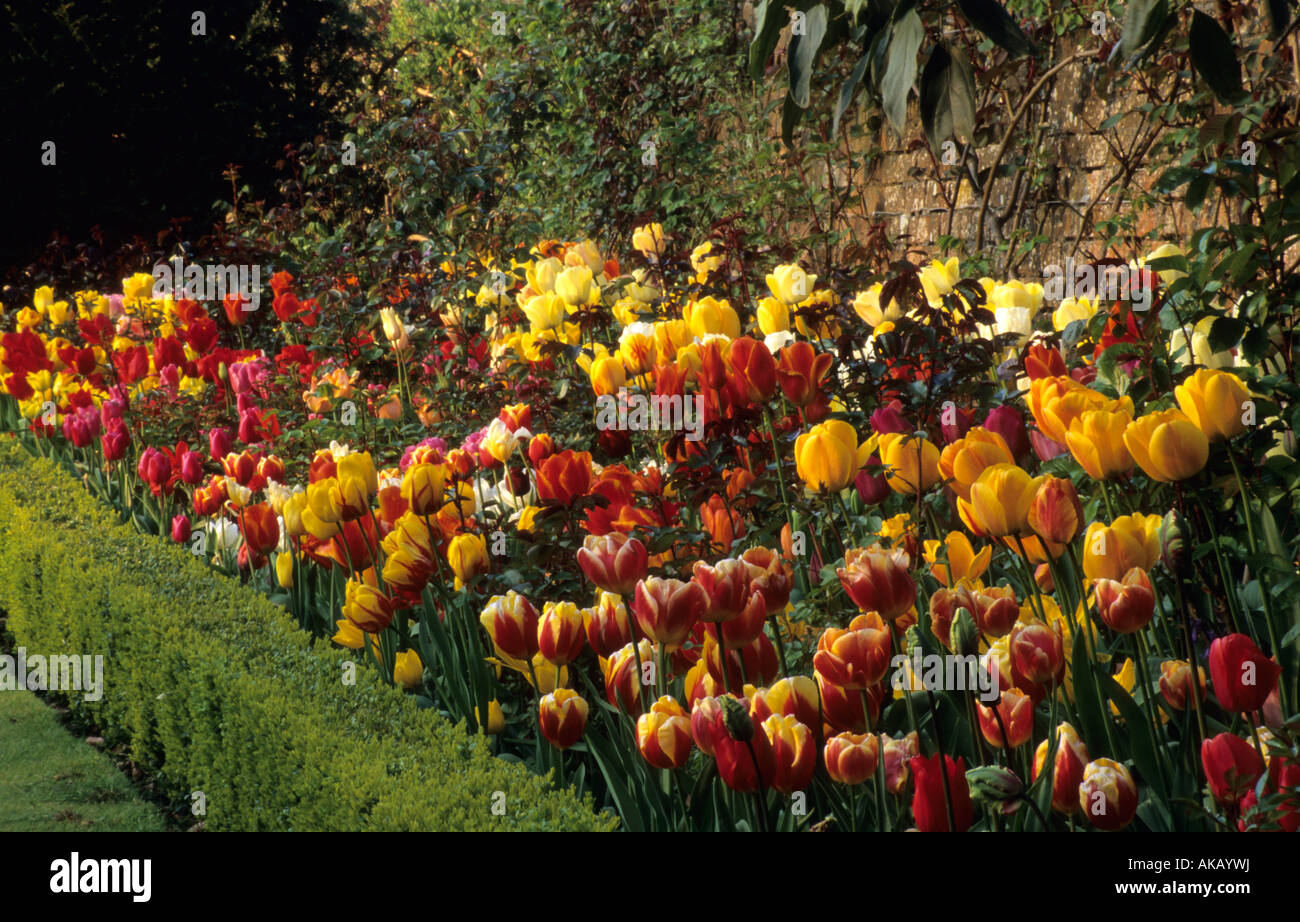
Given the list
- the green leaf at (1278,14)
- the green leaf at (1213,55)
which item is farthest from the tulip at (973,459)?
the green leaf at (1278,14)

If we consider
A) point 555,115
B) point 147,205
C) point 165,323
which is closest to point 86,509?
point 165,323

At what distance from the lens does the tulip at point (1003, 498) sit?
A: 164 centimetres

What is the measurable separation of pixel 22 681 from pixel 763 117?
481 cm

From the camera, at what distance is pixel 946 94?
2000 mm

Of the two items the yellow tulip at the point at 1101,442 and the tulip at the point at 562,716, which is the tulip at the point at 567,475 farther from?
the yellow tulip at the point at 1101,442

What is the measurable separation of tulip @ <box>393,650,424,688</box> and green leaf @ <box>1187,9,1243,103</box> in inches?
73.2

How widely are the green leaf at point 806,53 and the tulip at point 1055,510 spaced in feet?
2.47

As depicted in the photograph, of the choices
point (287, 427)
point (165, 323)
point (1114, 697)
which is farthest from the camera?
point (165, 323)

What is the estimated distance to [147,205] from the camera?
13594mm

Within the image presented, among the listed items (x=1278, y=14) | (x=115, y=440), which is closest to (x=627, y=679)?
(x=1278, y=14)

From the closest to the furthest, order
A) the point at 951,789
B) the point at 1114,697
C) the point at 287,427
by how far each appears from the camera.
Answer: the point at 951,789 < the point at 1114,697 < the point at 287,427

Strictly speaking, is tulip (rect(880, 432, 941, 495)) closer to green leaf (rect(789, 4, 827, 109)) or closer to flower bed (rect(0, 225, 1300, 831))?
flower bed (rect(0, 225, 1300, 831))

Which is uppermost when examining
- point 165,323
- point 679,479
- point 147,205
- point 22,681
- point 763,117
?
point 147,205
